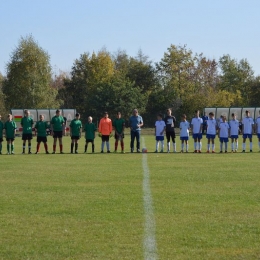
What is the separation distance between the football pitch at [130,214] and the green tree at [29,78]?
5953 centimetres

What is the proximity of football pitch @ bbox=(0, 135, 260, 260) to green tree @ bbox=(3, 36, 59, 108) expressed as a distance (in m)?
59.5

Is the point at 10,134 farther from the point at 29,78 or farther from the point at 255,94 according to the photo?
the point at 255,94

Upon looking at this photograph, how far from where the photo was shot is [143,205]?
10562mm

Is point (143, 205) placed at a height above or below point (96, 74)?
below

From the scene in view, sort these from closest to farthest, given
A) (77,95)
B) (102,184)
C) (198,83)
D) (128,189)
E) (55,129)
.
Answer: (128,189)
(102,184)
(55,129)
(198,83)
(77,95)

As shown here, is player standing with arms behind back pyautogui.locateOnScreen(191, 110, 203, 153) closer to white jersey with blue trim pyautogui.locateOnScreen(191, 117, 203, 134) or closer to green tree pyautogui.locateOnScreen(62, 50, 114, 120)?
white jersey with blue trim pyautogui.locateOnScreen(191, 117, 203, 134)

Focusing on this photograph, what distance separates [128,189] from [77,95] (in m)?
78.7

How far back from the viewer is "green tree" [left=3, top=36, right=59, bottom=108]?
75938 millimetres

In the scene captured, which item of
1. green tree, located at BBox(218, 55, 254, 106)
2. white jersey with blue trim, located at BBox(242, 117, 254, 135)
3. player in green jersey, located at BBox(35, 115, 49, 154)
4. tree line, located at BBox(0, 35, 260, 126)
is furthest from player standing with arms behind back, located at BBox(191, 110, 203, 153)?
green tree, located at BBox(218, 55, 254, 106)

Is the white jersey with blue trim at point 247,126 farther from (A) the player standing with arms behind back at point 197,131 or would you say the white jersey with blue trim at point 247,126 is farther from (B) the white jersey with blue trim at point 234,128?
(A) the player standing with arms behind back at point 197,131

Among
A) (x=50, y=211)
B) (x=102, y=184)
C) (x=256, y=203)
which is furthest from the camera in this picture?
(x=102, y=184)

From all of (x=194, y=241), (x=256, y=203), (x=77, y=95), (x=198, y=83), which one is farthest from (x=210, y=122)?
(x=77, y=95)

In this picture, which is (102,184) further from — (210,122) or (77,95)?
(77,95)

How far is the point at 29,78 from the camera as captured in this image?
7581 cm
